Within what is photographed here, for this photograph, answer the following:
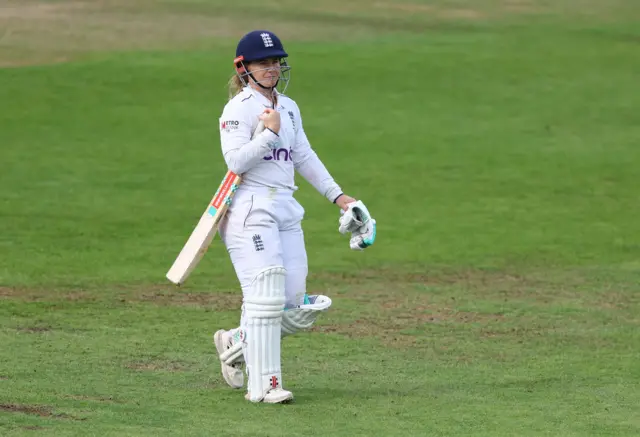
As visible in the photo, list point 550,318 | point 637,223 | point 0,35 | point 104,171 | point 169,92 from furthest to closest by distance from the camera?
point 0,35 → point 169,92 → point 104,171 → point 637,223 → point 550,318

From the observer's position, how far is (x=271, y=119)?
7555 millimetres

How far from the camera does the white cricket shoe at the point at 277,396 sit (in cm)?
751

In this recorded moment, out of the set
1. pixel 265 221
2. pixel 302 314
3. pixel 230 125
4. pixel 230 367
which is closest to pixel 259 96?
pixel 230 125

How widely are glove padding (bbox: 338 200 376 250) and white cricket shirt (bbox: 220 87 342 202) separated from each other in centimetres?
37

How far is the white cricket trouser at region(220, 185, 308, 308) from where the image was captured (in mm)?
7605

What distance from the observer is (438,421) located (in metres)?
Result: 7.09

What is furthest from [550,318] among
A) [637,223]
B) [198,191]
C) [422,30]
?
[422,30]

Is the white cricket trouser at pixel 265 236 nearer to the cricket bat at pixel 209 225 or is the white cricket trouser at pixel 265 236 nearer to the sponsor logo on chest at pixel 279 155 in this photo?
the cricket bat at pixel 209 225

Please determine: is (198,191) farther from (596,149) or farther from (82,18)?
(82,18)

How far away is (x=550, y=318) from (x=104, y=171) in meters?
8.46

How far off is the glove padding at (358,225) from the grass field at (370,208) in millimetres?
896

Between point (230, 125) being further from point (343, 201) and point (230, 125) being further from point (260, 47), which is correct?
point (343, 201)

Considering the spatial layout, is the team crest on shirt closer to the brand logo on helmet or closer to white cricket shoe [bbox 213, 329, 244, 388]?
the brand logo on helmet

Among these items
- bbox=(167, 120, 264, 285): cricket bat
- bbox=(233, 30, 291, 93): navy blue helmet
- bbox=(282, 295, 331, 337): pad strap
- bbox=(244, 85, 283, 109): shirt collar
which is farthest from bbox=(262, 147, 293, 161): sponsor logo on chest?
bbox=(282, 295, 331, 337): pad strap
